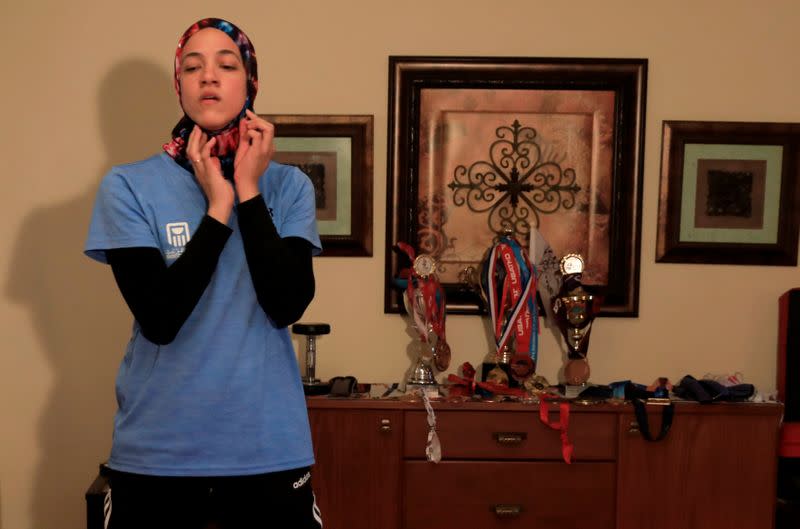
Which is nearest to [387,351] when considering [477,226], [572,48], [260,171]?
[477,226]

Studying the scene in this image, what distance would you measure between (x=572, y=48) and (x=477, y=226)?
0.68m

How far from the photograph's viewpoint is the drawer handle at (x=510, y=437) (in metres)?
2.38

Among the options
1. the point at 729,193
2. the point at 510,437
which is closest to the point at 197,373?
the point at 510,437

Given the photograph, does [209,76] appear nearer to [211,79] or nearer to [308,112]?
[211,79]

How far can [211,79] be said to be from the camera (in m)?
1.47

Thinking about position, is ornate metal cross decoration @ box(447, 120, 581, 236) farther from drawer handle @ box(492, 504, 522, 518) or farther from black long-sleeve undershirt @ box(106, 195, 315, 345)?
black long-sleeve undershirt @ box(106, 195, 315, 345)

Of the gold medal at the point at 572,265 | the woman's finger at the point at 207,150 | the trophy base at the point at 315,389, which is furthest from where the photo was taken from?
the gold medal at the point at 572,265

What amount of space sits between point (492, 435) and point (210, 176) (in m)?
1.34

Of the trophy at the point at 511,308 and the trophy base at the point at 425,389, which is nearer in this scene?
the trophy base at the point at 425,389

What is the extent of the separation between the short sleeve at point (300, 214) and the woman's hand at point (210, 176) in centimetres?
12

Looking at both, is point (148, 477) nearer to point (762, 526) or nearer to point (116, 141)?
point (116, 141)

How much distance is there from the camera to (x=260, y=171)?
1.43 m

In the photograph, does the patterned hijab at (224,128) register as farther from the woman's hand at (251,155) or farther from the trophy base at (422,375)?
the trophy base at (422,375)

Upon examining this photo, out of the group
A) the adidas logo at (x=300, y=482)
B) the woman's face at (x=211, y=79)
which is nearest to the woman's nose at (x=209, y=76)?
the woman's face at (x=211, y=79)
